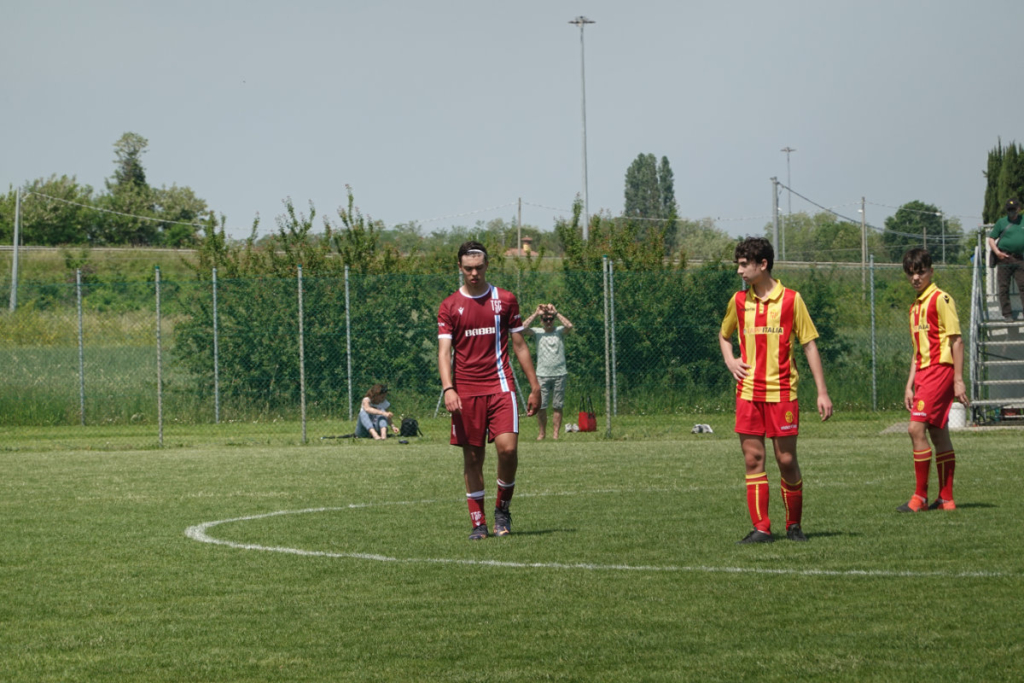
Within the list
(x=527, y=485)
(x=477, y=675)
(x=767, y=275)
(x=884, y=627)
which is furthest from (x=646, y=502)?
(x=477, y=675)

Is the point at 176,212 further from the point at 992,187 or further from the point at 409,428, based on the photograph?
the point at 409,428

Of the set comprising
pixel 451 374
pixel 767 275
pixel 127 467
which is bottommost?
pixel 127 467

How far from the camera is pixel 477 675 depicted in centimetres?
493

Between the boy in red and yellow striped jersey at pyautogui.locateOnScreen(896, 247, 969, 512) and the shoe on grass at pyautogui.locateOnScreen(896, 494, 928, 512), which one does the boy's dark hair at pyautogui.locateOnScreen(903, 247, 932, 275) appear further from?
the shoe on grass at pyautogui.locateOnScreen(896, 494, 928, 512)

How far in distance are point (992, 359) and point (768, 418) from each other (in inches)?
591

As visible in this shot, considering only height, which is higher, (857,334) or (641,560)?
(857,334)

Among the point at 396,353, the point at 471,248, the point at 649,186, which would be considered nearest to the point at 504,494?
the point at 471,248

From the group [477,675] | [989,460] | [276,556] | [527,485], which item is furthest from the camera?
[989,460]

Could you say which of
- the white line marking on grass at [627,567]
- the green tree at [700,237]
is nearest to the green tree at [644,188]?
the green tree at [700,237]

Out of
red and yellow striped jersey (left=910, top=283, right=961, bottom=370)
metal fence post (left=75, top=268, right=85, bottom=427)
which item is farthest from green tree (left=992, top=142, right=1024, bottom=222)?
red and yellow striped jersey (left=910, top=283, right=961, bottom=370)

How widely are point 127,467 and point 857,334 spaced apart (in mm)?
13928

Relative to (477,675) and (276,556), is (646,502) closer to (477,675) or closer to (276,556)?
(276,556)

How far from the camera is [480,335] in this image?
8734 millimetres

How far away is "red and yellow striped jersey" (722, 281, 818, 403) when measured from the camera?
8.05 m
